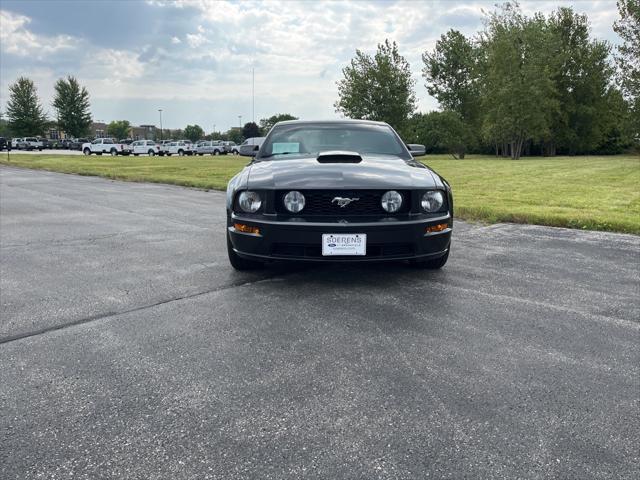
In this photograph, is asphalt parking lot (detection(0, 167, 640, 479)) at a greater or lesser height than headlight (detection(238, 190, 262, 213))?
lesser

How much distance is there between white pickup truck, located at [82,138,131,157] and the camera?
153 feet

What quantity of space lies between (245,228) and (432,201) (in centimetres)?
152

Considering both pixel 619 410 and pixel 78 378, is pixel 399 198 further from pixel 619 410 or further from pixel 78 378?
pixel 78 378

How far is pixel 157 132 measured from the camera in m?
141

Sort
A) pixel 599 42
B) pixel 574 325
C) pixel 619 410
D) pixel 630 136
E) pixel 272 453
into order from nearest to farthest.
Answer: pixel 272 453 < pixel 619 410 < pixel 574 325 < pixel 630 136 < pixel 599 42

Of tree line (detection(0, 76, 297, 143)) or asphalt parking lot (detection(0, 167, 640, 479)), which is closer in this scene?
asphalt parking lot (detection(0, 167, 640, 479))

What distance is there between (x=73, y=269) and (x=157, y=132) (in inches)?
5786

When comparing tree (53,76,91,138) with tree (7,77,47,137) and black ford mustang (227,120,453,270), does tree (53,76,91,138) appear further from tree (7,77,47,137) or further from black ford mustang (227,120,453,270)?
black ford mustang (227,120,453,270)

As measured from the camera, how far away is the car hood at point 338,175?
377 centimetres

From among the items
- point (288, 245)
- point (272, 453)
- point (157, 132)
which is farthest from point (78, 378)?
point (157, 132)

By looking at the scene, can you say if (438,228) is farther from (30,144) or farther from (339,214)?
(30,144)

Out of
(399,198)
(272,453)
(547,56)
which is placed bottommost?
(272,453)

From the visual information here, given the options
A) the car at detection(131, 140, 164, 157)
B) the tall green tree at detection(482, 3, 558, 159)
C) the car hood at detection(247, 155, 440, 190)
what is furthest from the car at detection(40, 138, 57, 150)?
the car hood at detection(247, 155, 440, 190)

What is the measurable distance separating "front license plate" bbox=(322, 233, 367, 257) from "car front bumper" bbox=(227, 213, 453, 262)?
27 millimetres
